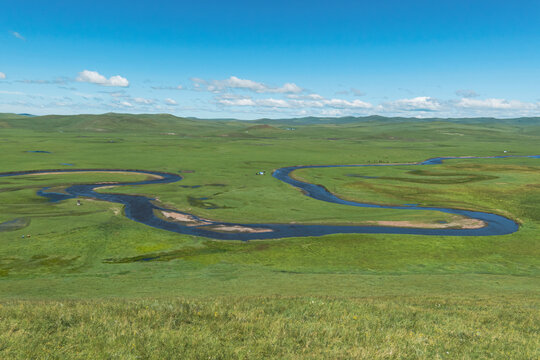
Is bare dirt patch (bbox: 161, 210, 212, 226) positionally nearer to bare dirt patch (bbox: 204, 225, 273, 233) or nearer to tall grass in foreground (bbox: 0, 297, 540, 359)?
bare dirt patch (bbox: 204, 225, 273, 233)

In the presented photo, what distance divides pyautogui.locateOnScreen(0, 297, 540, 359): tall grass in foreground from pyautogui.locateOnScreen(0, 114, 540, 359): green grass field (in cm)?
8

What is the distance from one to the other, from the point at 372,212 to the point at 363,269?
3139cm

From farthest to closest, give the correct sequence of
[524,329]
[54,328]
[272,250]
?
1. [272,250]
2. [524,329]
3. [54,328]

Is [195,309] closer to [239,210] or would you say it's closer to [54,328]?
[54,328]

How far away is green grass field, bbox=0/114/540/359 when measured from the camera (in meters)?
13.0

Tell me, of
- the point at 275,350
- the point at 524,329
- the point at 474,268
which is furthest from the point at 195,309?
the point at 474,268

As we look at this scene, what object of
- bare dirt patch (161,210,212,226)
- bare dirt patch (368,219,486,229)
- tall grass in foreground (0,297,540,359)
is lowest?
bare dirt patch (368,219,486,229)

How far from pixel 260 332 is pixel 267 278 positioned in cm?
2026

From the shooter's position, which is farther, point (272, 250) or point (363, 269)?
point (272, 250)

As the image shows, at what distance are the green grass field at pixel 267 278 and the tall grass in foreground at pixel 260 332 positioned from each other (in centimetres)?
8

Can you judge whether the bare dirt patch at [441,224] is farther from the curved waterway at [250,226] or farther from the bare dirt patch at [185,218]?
the bare dirt patch at [185,218]

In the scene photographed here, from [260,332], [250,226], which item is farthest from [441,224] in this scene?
[260,332]

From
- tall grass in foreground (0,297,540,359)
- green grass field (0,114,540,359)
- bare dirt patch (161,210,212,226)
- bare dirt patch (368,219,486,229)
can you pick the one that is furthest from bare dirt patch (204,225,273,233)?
tall grass in foreground (0,297,540,359)

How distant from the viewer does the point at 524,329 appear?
1606cm
